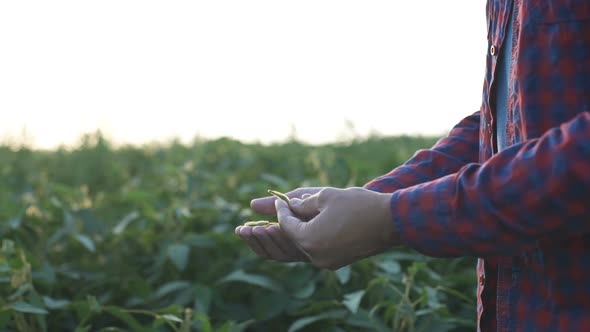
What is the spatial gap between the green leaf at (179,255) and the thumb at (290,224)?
1.58 m

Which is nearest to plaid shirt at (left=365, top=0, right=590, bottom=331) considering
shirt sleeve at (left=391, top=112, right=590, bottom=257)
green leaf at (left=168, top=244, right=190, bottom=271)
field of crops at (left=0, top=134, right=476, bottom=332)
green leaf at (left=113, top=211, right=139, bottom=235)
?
shirt sleeve at (left=391, top=112, right=590, bottom=257)

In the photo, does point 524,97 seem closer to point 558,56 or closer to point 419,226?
point 558,56

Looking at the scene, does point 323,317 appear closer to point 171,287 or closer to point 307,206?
point 171,287

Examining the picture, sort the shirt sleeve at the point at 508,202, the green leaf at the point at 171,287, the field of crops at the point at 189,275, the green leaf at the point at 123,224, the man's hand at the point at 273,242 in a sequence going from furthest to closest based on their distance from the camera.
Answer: the green leaf at the point at 123,224 < the green leaf at the point at 171,287 < the field of crops at the point at 189,275 < the man's hand at the point at 273,242 < the shirt sleeve at the point at 508,202

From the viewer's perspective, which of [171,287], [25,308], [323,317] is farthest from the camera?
[171,287]

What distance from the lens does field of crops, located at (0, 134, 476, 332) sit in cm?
256

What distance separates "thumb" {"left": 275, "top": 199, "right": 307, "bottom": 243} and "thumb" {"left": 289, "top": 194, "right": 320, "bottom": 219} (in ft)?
0.05

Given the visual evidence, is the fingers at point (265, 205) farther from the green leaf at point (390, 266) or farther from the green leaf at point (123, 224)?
the green leaf at point (123, 224)

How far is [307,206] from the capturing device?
1529mm

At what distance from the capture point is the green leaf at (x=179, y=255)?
10.3 feet

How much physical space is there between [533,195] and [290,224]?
0.48 meters

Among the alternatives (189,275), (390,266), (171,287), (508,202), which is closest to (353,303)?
(390,266)

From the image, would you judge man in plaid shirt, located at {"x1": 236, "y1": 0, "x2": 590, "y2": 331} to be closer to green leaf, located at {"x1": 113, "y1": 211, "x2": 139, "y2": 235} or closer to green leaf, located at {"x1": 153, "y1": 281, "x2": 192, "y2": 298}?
green leaf, located at {"x1": 153, "y1": 281, "x2": 192, "y2": 298}

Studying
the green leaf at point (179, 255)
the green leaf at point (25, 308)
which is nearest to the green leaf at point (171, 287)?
the green leaf at point (179, 255)
